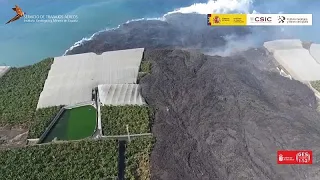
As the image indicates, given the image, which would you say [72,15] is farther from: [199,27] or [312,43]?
[312,43]

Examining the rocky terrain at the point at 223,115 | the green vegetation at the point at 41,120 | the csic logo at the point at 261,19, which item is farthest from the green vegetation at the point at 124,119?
the csic logo at the point at 261,19

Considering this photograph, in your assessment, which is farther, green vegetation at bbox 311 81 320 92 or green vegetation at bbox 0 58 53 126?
green vegetation at bbox 311 81 320 92

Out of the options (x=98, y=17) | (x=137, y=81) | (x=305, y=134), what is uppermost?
(x=98, y=17)

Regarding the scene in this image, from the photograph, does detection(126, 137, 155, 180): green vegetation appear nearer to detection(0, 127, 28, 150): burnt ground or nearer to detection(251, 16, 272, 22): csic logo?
detection(0, 127, 28, 150): burnt ground

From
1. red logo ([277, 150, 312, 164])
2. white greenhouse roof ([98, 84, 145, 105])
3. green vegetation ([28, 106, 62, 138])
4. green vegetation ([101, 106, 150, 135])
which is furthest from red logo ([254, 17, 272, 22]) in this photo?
green vegetation ([28, 106, 62, 138])

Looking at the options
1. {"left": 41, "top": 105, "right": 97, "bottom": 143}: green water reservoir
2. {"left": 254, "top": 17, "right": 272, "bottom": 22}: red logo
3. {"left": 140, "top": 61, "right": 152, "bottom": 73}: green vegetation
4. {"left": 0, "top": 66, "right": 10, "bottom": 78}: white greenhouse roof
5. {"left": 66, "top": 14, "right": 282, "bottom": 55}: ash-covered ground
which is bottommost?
{"left": 41, "top": 105, "right": 97, "bottom": 143}: green water reservoir

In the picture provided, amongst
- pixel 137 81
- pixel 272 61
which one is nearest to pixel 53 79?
pixel 137 81

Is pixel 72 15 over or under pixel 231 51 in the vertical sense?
over
